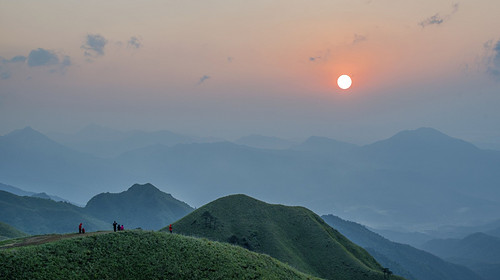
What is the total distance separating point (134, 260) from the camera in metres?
47.2

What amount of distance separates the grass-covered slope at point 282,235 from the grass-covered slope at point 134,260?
179 feet

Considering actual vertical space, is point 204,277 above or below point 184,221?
below

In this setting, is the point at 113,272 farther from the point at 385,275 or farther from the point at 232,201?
the point at 232,201

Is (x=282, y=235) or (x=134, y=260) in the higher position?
(x=282, y=235)

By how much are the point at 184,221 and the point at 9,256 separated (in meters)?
87.3

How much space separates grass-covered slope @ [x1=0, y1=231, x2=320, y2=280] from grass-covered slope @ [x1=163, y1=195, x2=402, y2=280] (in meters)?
54.5

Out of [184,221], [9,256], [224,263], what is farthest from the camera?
[184,221]

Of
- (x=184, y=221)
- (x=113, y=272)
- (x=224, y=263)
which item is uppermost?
(x=184, y=221)

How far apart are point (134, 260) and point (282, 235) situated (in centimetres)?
8327

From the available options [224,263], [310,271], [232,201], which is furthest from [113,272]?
[232,201]

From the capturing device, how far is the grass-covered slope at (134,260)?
40.7 metres

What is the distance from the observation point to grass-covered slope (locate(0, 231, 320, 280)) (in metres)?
40.7

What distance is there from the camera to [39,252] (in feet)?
142

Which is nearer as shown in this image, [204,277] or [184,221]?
[204,277]
